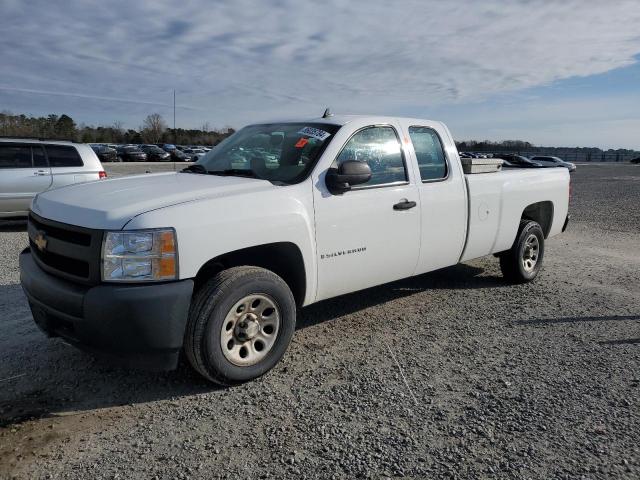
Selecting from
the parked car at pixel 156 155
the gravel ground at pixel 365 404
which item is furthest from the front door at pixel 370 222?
the parked car at pixel 156 155

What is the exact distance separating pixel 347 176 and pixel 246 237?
0.93 metres

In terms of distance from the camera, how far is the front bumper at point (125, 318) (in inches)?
122

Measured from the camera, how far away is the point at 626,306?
5.66 metres

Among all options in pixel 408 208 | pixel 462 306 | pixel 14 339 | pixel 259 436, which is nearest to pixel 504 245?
pixel 462 306

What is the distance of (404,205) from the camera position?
4582 mm

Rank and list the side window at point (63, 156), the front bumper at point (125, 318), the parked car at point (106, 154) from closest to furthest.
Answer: the front bumper at point (125, 318) < the side window at point (63, 156) < the parked car at point (106, 154)

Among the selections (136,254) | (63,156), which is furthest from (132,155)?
(136,254)

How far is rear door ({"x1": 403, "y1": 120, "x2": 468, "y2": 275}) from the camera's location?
4861mm

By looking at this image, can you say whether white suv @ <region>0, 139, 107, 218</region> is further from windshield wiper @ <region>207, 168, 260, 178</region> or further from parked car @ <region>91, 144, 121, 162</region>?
parked car @ <region>91, 144, 121, 162</region>

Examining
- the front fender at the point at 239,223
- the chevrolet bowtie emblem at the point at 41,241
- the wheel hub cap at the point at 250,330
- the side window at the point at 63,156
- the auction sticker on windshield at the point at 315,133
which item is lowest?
the wheel hub cap at the point at 250,330

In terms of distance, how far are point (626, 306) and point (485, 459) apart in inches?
144

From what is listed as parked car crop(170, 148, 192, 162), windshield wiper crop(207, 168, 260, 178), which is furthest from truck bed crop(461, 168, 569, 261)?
parked car crop(170, 148, 192, 162)

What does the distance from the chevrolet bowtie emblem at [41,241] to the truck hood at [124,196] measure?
0.45 ft

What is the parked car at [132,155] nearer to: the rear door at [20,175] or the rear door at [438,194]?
the rear door at [20,175]
